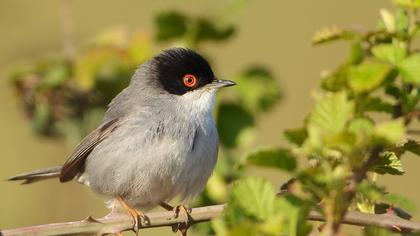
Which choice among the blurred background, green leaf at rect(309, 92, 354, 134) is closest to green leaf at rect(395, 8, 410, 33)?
the blurred background

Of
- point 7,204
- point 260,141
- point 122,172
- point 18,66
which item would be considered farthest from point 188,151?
point 260,141

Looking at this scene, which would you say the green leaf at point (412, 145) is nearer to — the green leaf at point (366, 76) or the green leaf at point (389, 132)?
the green leaf at point (366, 76)

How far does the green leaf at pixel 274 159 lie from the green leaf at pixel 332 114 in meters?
0.08

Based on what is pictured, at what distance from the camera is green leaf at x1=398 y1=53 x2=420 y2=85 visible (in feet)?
4.95

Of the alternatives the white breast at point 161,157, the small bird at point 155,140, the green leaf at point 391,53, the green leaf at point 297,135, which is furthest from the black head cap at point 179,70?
the green leaf at point 297,135

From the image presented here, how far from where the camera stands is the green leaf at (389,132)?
4.09 feet

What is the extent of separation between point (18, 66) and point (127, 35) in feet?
2.33

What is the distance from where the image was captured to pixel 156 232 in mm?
5191

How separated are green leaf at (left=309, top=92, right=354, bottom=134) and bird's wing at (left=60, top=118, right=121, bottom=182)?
8.97 feet

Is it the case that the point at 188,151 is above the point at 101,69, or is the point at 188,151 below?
below

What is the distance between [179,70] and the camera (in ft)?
13.8

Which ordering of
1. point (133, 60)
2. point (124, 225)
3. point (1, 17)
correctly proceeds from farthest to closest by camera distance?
point (1, 17) < point (133, 60) < point (124, 225)

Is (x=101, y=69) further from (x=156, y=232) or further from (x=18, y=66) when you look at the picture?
(x=156, y=232)

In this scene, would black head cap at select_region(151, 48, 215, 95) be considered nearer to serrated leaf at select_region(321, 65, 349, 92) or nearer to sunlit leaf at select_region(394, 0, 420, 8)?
sunlit leaf at select_region(394, 0, 420, 8)
